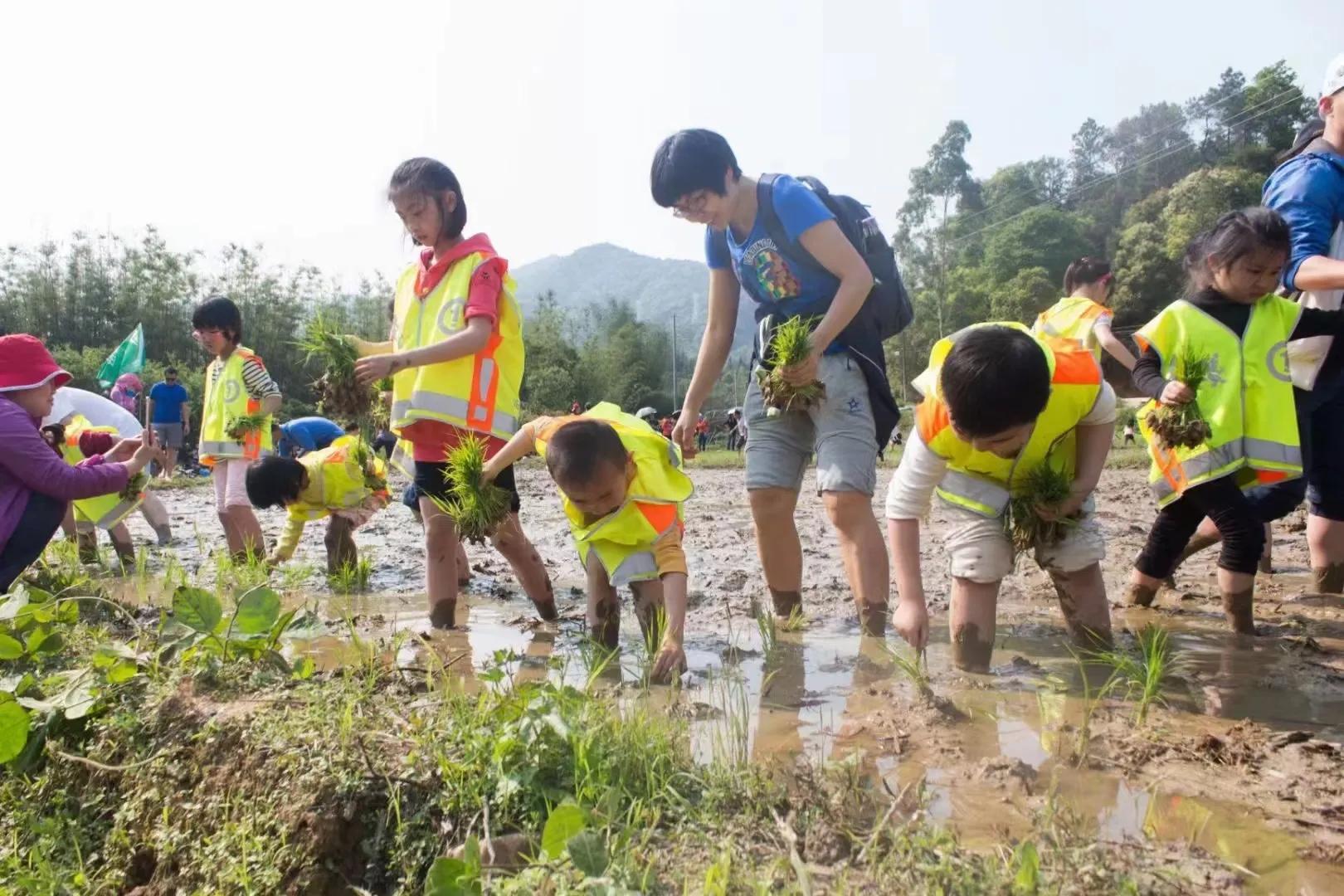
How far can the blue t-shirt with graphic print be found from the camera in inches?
136

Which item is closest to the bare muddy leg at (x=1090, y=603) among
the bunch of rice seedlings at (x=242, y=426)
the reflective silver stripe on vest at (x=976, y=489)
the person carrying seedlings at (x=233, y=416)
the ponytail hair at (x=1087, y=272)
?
the reflective silver stripe on vest at (x=976, y=489)

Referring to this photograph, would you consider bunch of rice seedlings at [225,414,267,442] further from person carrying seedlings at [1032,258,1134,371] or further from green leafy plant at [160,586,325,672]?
person carrying seedlings at [1032,258,1134,371]

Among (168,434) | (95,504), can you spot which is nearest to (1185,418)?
(95,504)

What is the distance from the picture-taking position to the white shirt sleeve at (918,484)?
305 cm

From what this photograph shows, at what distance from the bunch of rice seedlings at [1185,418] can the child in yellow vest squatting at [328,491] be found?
3.59 metres

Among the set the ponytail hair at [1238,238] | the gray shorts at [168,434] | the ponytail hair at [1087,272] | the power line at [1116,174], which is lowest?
the gray shorts at [168,434]

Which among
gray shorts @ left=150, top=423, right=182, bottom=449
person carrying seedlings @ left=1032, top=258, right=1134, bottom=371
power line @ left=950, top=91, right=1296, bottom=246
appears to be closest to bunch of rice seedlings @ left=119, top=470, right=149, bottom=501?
person carrying seedlings @ left=1032, top=258, right=1134, bottom=371

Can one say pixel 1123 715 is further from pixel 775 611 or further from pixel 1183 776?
pixel 775 611

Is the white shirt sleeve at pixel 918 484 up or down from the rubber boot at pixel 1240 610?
up

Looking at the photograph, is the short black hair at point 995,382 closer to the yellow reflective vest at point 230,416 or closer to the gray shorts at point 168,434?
the yellow reflective vest at point 230,416

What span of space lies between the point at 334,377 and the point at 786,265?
1.88 meters

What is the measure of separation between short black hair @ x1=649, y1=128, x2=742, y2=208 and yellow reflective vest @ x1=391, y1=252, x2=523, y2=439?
3.16ft

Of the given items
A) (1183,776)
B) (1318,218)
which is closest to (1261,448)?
(1318,218)

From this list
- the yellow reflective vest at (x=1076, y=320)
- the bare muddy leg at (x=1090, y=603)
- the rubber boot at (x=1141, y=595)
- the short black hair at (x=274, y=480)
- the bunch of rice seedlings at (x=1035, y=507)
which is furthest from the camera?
the yellow reflective vest at (x=1076, y=320)
